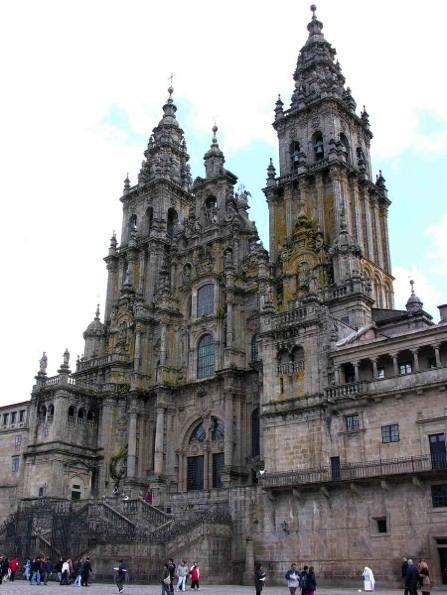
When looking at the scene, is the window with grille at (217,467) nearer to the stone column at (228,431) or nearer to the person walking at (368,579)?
the stone column at (228,431)

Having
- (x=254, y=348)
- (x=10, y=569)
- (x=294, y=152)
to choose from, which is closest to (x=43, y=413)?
(x=254, y=348)

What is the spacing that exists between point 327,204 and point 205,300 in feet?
42.4

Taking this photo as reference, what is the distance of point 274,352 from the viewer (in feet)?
140

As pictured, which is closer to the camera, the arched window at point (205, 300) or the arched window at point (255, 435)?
the arched window at point (255, 435)

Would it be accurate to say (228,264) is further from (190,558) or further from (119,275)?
(190,558)

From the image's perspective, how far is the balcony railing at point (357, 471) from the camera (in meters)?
Answer: 33.7

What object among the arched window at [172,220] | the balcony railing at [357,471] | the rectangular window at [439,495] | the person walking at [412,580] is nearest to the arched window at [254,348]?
the balcony railing at [357,471]

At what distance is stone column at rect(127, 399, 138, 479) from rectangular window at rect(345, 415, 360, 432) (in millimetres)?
22989

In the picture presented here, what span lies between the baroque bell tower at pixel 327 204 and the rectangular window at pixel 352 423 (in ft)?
27.1

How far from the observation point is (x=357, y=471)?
118ft

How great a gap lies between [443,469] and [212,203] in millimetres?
35766

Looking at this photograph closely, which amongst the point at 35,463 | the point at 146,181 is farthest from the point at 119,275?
the point at 35,463

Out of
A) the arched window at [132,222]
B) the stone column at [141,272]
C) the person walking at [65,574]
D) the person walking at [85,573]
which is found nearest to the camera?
the person walking at [85,573]

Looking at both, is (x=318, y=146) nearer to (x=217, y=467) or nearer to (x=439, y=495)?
(x=217, y=467)
